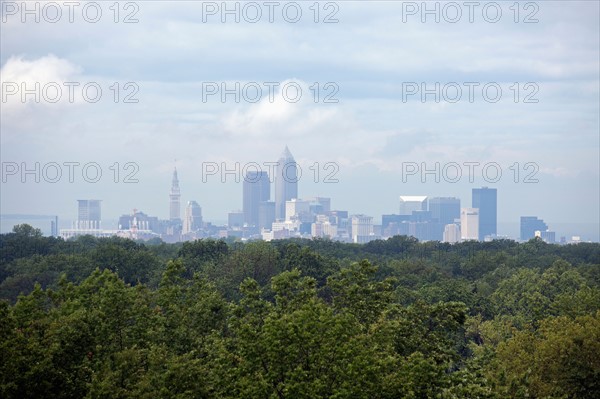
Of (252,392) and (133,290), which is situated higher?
(133,290)

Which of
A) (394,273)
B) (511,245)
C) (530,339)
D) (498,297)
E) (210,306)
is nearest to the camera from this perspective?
(210,306)

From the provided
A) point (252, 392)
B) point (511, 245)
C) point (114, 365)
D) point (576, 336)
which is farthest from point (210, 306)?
point (511, 245)

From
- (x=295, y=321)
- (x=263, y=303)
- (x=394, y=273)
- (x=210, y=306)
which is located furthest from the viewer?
(x=394, y=273)

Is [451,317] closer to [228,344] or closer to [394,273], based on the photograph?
[228,344]

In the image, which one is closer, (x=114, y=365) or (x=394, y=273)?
(x=114, y=365)

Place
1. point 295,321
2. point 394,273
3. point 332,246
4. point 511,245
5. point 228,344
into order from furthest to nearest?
point 511,245 < point 332,246 < point 394,273 < point 228,344 < point 295,321

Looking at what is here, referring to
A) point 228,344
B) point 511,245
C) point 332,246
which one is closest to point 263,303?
point 228,344

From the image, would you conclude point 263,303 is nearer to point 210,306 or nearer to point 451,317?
point 210,306

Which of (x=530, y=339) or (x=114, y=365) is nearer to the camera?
(x=114, y=365)

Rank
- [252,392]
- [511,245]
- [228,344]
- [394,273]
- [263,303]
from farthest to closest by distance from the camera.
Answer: [511,245]
[394,273]
[263,303]
[228,344]
[252,392]
